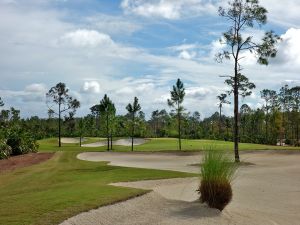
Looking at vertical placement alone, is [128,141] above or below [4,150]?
below

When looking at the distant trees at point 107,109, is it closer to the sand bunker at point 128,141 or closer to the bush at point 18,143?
the sand bunker at point 128,141

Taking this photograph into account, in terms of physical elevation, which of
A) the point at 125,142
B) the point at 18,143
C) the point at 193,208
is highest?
the point at 18,143

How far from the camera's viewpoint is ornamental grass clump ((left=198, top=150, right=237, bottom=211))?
13469 millimetres

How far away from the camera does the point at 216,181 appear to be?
13508 millimetres

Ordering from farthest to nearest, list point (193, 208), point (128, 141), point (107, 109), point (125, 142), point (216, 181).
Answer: point (128, 141)
point (125, 142)
point (107, 109)
point (216, 181)
point (193, 208)

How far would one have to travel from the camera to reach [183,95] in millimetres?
59812

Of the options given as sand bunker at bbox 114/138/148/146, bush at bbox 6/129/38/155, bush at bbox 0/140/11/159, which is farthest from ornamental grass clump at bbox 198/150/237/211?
sand bunker at bbox 114/138/148/146

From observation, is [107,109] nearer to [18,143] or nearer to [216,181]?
[18,143]

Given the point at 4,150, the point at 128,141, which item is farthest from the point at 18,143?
the point at 128,141

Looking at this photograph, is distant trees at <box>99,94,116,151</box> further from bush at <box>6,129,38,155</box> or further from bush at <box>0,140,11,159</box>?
bush at <box>0,140,11,159</box>

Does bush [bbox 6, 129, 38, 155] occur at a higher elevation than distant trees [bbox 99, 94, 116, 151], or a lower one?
lower

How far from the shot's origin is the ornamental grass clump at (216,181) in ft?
44.2

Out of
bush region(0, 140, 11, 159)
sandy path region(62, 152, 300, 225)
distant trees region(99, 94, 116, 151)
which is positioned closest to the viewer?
sandy path region(62, 152, 300, 225)

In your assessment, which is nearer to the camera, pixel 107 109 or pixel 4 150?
pixel 4 150
